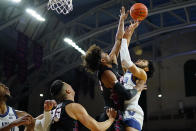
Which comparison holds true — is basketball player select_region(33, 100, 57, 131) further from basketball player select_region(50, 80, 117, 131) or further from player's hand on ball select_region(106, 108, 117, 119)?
player's hand on ball select_region(106, 108, 117, 119)

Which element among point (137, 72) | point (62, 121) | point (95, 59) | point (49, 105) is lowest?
point (62, 121)

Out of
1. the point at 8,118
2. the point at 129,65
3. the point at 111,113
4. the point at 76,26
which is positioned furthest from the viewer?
the point at 76,26

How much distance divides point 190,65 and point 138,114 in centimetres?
1252

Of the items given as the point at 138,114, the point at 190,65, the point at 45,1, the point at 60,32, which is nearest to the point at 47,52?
the point at 60,32

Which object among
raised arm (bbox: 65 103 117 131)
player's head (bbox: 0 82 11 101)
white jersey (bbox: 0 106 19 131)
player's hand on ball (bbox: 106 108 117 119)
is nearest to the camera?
raised arm (bbox: 65 103 117 131)

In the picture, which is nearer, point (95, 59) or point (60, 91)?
point (60, 91)

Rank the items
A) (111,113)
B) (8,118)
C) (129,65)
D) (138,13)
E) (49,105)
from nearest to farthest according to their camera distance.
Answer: (111,113), (129,65), (49,105), (8,118), (138,13)

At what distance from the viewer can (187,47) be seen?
15.8 m

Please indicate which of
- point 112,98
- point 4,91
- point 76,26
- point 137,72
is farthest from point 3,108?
point 76,26

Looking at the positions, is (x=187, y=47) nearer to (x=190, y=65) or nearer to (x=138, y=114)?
(x=190, y=65)

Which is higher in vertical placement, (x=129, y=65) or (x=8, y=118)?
(x=129, y=65)

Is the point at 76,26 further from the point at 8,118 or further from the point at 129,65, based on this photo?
the point at 129,65

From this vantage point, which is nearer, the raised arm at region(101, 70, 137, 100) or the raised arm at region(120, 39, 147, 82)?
the raised arm at region(101, 70, 137, 100)

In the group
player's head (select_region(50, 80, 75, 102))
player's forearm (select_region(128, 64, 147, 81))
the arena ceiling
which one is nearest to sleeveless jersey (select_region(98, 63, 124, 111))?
player's forearm (select_region(128, 64, 147, 81))
